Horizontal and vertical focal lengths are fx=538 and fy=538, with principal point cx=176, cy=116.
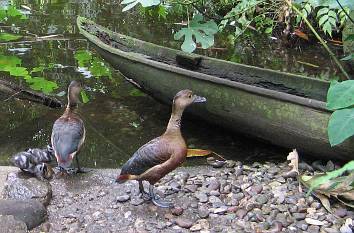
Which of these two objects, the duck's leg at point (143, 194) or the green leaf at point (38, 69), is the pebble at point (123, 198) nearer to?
the duck's leg at point (143, 194)

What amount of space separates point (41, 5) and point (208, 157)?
7.92 metres

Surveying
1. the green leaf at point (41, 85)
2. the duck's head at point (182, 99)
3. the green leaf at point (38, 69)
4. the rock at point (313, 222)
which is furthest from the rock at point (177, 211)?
the green leaf at point (38, 69)

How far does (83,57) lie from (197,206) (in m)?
4.87

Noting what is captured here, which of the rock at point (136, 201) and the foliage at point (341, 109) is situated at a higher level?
the foliage at point (341, 109)

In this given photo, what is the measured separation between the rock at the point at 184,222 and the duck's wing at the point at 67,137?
Result: 1192mm

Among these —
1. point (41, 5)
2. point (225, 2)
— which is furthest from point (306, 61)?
point (41, 5)

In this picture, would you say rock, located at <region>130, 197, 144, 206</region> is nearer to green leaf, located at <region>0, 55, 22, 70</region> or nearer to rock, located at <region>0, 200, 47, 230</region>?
rock, located at <region>0, 200, 47, 230</region>

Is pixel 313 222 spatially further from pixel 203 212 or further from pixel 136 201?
pixel 136 201

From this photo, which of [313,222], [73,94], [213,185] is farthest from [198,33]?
[313,222]

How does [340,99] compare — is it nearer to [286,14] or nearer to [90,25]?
[90,25]

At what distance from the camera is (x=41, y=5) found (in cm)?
1230

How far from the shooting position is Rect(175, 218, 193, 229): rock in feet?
13.5

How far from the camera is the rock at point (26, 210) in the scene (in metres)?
4.00

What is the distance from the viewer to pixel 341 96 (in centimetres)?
A: 293
